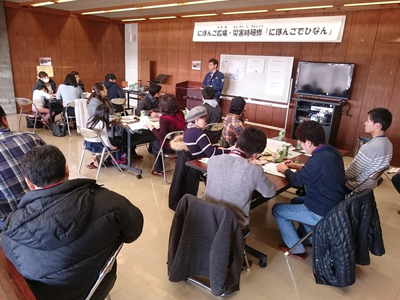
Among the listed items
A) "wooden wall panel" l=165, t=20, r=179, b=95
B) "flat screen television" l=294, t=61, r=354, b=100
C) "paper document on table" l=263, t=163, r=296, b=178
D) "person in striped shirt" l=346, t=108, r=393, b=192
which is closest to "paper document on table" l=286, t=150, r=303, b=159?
"paper document on table" l=263, t=163, r=296, b=178

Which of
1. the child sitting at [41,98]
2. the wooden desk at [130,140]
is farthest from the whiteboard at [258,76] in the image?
the child sitting at [41,98]

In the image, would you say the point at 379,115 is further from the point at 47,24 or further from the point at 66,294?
the point at 47,24

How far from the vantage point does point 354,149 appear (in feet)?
17.7

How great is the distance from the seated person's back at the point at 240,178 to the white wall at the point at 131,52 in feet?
25.8

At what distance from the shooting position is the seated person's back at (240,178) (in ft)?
6.16

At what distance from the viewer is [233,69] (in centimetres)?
657

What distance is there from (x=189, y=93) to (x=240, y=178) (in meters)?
5.73

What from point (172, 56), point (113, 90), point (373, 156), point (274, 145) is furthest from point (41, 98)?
point (373, 156)

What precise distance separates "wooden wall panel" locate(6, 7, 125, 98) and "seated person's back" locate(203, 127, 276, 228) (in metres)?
7.38

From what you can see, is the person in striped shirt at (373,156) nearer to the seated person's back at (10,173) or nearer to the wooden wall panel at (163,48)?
the seated person's back at (10,173)

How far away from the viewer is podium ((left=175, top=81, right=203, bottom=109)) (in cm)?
717

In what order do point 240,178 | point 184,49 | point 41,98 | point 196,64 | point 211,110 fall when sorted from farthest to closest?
point 184,49 → point 196,64 → point 41,98 → point 211,110 → point 240,178

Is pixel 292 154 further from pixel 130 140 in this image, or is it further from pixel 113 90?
pixel 113 90

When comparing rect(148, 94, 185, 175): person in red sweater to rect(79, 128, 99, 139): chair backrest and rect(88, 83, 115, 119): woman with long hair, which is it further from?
rect(88, 83, 115, 119): woman with long hair
